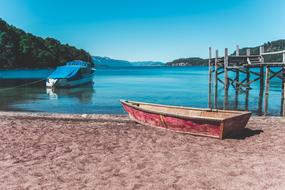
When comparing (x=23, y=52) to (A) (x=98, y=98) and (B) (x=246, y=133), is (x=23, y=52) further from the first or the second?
(B) (x=246, y=133)

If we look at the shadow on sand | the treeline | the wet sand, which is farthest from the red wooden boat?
the treeline

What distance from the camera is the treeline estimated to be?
8919 cm

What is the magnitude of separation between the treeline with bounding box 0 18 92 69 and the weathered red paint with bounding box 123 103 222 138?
83.8 m

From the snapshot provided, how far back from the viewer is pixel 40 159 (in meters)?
8.69

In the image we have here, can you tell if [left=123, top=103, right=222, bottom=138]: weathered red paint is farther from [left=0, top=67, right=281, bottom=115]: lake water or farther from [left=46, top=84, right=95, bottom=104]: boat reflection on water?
[left=46, top=84, right=95, bottom=104]: boat reflection on water

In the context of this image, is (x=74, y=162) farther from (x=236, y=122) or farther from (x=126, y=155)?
(x=236, y=122)

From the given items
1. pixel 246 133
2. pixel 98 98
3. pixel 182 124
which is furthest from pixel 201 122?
pixel 98 98

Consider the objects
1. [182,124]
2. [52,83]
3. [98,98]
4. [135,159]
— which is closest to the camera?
[135,159]

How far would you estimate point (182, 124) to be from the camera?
12430mm

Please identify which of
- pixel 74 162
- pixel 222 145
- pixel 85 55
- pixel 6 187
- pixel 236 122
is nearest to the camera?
pixel 6 187

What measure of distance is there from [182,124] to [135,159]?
13.7 feet

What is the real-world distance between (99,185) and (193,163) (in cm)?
301

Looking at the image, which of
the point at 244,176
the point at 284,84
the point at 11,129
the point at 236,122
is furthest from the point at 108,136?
the point at 284,84

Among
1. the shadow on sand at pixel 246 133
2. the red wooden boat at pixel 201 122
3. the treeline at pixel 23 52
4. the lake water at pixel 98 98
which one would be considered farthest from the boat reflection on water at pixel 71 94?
the treeline at pixel 23 52
